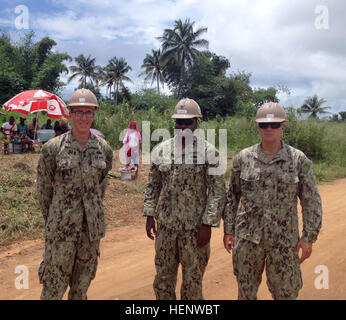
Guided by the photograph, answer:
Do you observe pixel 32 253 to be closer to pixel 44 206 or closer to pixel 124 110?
pixel 44 206

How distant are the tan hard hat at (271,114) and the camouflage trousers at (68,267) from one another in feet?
5.30

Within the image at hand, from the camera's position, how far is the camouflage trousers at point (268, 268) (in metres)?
2.58

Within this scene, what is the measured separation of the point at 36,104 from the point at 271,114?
9.80m

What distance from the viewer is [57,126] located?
1134 centimetres

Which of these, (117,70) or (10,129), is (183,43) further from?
(10,129)

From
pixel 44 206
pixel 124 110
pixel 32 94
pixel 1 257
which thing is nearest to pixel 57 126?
pixel 32 94

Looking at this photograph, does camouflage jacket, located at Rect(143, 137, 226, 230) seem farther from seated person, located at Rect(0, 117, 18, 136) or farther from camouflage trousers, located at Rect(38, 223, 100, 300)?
seated person, located at Rect(0, 117, 18, 136)

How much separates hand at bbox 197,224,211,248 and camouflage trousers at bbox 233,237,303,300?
23cm

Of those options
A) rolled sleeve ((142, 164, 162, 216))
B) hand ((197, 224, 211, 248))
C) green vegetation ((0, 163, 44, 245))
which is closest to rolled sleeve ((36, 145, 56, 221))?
rolled sleeve ((142, 164, 162, 216))

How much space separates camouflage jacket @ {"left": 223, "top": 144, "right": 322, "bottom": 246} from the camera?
2613 mm

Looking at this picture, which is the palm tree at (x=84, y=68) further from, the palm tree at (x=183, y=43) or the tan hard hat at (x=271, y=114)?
the tan hard hat at (x=271, y=114)

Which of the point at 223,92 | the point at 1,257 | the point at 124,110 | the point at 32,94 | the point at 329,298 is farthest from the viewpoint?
the point at 223,92

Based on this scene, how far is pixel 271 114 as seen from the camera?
269 cm
